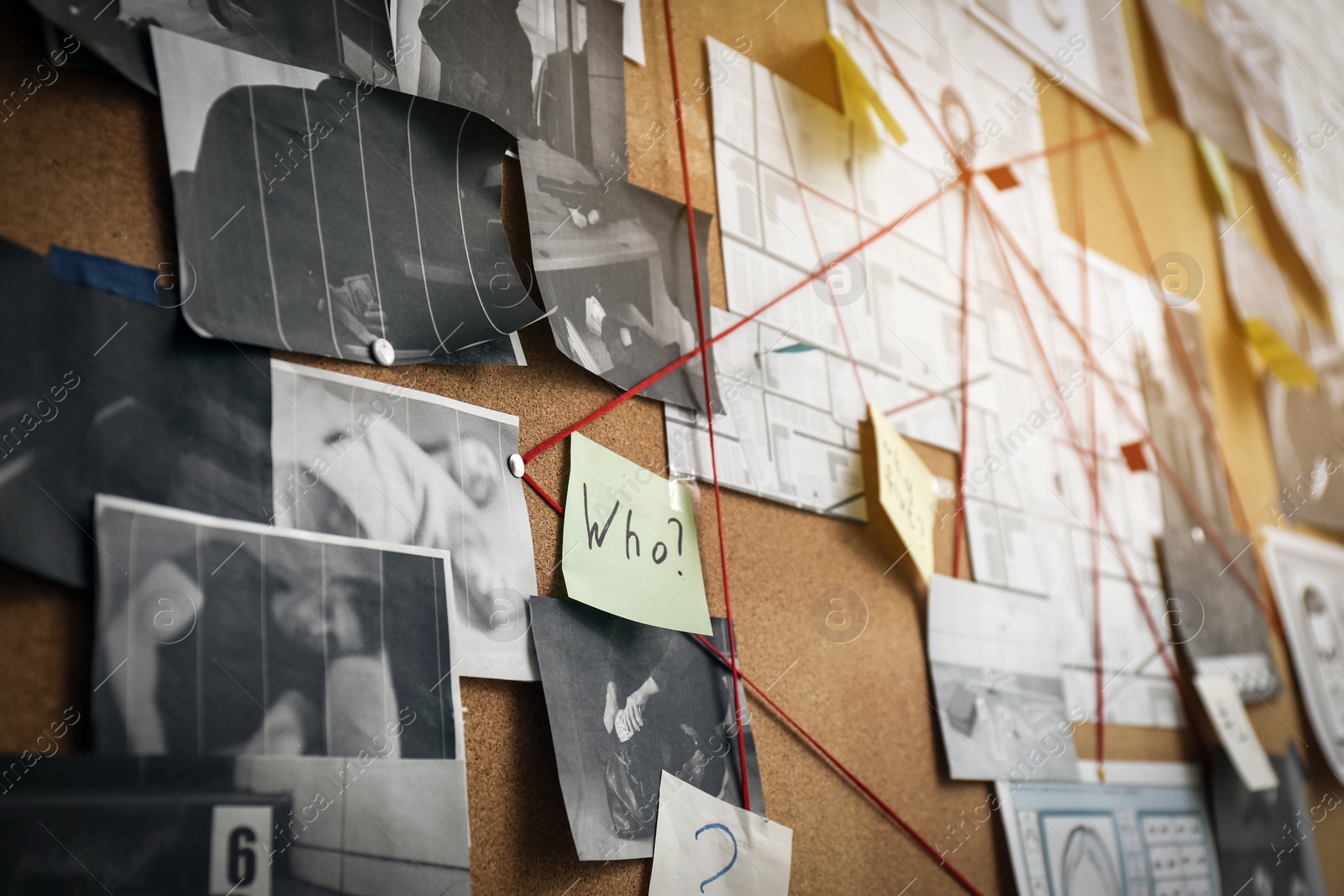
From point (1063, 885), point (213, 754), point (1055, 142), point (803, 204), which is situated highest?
point (1055, 142)

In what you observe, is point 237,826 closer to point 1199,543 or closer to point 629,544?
point 629,544

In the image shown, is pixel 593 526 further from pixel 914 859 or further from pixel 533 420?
pixel 914 859

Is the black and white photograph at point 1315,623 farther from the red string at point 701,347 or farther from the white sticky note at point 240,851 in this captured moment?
the white sticky note at point 240,851

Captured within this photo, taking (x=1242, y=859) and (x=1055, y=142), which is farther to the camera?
(x=1055, y=142)

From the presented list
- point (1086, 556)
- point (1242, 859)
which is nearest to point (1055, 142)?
point (1086, 556)

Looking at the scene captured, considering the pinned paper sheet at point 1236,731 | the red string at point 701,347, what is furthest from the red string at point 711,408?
the pinned paper sheet at point 1236,731

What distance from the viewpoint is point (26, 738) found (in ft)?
1.41

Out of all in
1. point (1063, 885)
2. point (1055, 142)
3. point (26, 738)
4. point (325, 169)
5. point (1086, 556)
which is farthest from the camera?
point (1055, 142)

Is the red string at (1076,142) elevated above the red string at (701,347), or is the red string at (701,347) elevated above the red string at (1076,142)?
the red string at (1076,142)

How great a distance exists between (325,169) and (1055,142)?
1.09 meters

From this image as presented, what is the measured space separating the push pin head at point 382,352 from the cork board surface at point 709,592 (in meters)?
0.01

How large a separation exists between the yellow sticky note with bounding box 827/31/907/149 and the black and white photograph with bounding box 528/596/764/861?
0.57 m

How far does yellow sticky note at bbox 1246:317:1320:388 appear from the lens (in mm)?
1543

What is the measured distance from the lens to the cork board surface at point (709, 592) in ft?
1.58
